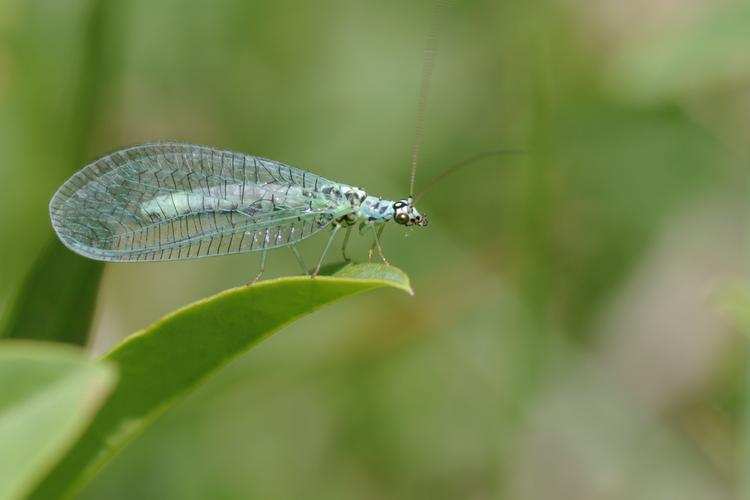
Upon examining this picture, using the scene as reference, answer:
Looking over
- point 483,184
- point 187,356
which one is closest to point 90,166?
point 187,356

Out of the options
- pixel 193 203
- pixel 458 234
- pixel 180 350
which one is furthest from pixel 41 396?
pixel 458 234

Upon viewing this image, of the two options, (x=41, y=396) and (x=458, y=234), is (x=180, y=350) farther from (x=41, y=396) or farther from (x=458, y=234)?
(x=458, y=234)

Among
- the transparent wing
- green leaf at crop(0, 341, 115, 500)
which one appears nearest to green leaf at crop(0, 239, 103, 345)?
green leaf at crop(0, 341, 115, 500)

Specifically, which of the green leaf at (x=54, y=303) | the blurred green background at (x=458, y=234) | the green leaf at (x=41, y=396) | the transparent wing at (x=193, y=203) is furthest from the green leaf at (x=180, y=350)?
the blurred green background at (x=458, y=234)

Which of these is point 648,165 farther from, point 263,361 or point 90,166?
point 90,166

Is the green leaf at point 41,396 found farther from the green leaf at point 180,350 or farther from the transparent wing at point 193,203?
the transparent wing at point 193,203

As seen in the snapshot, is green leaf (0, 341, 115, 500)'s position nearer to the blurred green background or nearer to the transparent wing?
the transparent wing
